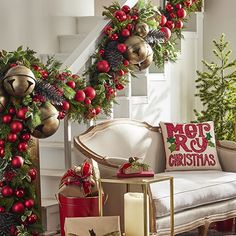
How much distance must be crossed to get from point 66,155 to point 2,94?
94 cm

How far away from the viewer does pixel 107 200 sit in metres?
4.77

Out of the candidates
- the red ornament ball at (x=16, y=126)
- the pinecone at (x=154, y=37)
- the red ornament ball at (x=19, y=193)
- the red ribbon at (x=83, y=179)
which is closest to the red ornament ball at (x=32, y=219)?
the red ornament ball at (x=19, y=193)

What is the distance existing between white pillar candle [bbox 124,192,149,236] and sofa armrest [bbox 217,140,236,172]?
4.87 feet

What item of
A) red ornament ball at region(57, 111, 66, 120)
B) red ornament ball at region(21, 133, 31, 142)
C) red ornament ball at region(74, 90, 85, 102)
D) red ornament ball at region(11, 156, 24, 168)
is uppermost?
red ornament ball at region(74, 90, 85, 102)

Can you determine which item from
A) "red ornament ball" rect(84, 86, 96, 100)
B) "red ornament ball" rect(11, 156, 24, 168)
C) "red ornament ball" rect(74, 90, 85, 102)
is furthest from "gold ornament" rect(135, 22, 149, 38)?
"red ornament ball" rect(11, 156, 24, 168)

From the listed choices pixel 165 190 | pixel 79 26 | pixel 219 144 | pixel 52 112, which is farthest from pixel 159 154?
pixel 79 26

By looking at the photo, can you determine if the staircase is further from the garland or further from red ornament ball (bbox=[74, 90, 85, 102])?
red ornament ball (bbox=[74, 90, 85, 102])

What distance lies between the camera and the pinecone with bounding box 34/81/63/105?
4465 mm

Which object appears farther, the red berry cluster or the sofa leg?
the sofa leg

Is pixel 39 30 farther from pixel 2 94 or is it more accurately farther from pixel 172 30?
pixel 2 94

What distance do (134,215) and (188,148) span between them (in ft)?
4.63

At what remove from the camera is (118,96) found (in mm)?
5875

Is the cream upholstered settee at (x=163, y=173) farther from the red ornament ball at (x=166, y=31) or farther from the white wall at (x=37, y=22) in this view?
the white wall at (x=37, y=22)

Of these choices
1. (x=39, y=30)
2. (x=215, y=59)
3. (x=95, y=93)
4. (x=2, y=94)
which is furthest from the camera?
(x=215, y=59)
